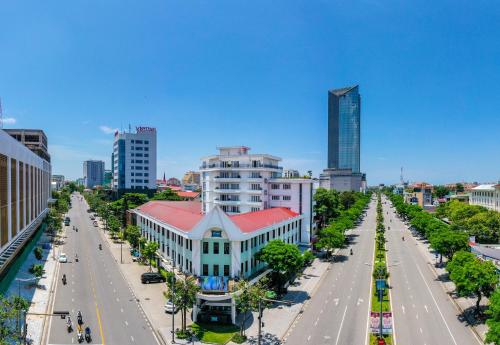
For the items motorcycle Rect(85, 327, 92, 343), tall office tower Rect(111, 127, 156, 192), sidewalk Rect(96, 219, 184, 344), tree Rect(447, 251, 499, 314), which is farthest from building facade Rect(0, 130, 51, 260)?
tall office tower Rect(111, 127, 156, 192)

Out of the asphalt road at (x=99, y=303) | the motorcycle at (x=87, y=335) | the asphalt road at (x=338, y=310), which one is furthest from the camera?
the asphalt road at (x=338, y=310)

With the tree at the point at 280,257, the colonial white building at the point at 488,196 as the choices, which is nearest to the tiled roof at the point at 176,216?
the tree at the point at 280,257

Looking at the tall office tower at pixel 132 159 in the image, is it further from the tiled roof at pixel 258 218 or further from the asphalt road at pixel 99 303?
the tiled roof at pixel 258 218

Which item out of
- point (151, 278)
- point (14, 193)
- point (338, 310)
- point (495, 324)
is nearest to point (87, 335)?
point (151, 278)

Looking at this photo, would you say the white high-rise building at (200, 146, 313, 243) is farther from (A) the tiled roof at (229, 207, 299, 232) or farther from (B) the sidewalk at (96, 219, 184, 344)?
(B) the sidewalk at (96, 219, 184, 344)

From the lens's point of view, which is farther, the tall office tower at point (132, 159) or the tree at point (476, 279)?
the tall office tower at point (132, 159)
